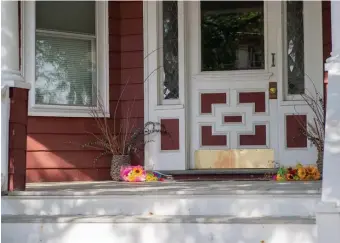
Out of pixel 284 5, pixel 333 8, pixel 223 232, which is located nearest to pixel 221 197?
pixel 223 232

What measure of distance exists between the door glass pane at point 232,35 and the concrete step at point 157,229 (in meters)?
2.55

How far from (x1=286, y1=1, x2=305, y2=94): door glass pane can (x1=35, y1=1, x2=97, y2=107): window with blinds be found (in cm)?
200

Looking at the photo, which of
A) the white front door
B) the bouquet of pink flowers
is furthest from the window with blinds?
the white front door

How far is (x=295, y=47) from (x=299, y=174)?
4.56 ft

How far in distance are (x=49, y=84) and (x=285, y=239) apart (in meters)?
3.32

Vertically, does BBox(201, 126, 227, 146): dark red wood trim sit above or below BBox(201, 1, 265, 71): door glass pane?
below

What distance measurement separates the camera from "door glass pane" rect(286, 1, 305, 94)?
6.57 m

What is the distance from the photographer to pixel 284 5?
6629 mm

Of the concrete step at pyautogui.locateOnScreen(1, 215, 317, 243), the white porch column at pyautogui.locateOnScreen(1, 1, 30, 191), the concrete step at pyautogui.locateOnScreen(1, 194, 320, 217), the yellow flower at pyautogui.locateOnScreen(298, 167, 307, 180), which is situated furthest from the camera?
the yellow flower at pyautogui.locateOnScreen(298, 167, 307, 180)

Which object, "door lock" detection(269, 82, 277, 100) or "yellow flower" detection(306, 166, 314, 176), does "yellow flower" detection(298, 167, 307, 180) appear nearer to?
"yellow flower" detection(306, 166, 314, 176)

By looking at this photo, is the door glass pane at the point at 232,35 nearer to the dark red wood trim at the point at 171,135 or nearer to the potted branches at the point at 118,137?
the dark red wood trim at the point at 171,135

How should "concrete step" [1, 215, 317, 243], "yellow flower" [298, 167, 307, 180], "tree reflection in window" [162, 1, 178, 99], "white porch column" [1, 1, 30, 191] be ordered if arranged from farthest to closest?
1. "tree reflection in window" [162, 1, 178, 99]
2. "yellow flower" [298, 167, 307, 180]
3. "white porch column" [1, 1, 30, 191]
4. "concrete step" [1, 215, 317, 243]

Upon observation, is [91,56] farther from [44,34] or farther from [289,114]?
[289,114]

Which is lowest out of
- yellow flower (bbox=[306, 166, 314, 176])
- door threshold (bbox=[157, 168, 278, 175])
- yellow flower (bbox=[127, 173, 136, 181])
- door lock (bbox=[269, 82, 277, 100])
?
yellow flower (bbox=[127, 173, 136, 181])
